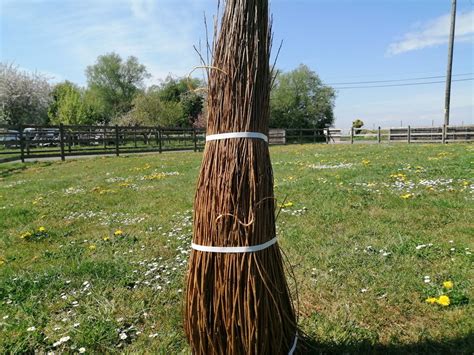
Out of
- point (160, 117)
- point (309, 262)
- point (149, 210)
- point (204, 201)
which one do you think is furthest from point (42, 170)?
point (160, 117)

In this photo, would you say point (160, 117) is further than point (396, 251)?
Yes

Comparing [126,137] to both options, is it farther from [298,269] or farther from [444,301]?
[444,301]

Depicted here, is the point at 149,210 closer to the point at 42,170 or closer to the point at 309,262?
the point at 309,262

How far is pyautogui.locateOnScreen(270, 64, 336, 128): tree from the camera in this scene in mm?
52562

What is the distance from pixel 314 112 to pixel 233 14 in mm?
53464

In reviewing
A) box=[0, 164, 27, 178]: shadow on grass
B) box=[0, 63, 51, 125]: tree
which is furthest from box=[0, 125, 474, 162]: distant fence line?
box=[0, 63, 51, 125]: tree

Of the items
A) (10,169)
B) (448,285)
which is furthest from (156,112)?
(448,285)

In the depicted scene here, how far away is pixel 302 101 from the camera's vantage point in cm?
5378

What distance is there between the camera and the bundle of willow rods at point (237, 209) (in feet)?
6.55

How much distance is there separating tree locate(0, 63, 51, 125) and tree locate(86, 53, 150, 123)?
1986 cm

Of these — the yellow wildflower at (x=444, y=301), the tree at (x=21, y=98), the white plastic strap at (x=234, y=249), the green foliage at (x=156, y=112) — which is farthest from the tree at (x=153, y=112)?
the white plastic strap at (x=234, y=249)

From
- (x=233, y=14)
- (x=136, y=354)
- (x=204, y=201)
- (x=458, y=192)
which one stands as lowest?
(x=136, y=354)

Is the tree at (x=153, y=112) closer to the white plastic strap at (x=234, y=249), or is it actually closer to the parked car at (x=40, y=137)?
the parked car at (x=40, y=137)

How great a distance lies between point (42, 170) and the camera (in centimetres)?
1482
